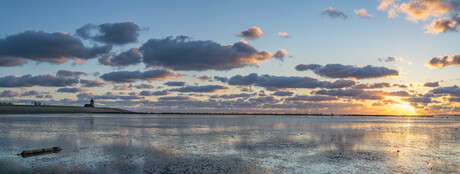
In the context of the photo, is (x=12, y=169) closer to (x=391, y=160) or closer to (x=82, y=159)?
(x=82, y=159)

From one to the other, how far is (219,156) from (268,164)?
14.5 feet

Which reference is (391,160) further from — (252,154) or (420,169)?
(252,154)

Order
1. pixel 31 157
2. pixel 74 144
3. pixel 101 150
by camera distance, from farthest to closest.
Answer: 1. pixel 74 144
2. pixel 101 150
3. pixel 31 157

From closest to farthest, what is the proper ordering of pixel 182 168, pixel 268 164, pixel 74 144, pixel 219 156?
pixel 182 168 → pixel 268 164 → pixel 219 156 → pixel 74 144

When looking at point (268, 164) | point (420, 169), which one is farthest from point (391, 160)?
point (268, 164)

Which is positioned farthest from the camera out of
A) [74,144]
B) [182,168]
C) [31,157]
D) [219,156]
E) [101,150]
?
[74,144]

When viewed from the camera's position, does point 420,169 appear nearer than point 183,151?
Yes

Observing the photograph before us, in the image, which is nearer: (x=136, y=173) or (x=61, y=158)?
(x=136, y=173)

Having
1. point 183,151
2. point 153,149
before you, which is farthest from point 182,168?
point 153,149

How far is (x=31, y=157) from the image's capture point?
71.8 feet

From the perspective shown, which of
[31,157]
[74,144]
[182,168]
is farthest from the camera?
[74,144]

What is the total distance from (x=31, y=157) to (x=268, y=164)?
15.9 m

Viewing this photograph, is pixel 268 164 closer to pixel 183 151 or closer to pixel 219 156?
pixel 219 156

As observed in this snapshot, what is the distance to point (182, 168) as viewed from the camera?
18734 mm
